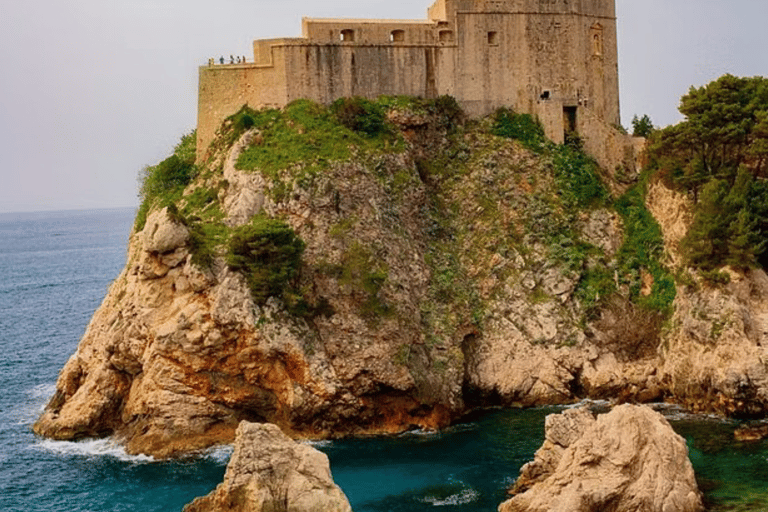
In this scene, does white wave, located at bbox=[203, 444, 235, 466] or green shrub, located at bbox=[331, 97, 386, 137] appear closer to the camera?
white wave, located at bbox=[203, 444, 235, 466]

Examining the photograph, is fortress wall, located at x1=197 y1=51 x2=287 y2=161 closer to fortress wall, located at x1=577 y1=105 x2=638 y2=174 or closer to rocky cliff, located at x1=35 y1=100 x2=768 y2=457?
rocky cliff, located at x1=35 y1=100 x2=768 y2=457

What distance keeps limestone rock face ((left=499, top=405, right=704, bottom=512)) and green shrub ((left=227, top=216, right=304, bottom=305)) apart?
14.9 meters

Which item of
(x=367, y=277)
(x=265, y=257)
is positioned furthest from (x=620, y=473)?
(x=265, y=257)

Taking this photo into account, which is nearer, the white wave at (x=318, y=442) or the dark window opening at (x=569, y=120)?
the white wave at (x=318, y=442)

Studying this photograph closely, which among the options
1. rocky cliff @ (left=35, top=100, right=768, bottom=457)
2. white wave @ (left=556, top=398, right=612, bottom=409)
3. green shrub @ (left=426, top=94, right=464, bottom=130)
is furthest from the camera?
green shrub @ (left=426, top=94, right=464, bottom=130)

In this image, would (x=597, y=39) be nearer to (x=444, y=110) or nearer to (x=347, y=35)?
(x=444, y=110)

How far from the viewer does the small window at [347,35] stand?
59969mm

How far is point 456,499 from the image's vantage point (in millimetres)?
42281

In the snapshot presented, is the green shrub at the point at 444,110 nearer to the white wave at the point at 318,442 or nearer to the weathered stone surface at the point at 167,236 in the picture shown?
the weathered stone surface at the point at 167,236

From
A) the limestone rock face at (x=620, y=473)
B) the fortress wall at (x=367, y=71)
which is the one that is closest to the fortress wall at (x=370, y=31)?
the fortress wall at (x=367, y=71)

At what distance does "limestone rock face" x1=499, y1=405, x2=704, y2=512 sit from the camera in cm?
3822

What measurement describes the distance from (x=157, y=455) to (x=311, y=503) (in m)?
13.0

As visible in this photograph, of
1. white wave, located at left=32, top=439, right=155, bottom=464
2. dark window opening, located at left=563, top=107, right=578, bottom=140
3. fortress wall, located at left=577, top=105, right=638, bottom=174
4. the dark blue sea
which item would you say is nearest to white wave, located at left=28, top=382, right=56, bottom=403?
the dark blue sea

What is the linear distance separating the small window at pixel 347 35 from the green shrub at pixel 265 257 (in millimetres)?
13578
